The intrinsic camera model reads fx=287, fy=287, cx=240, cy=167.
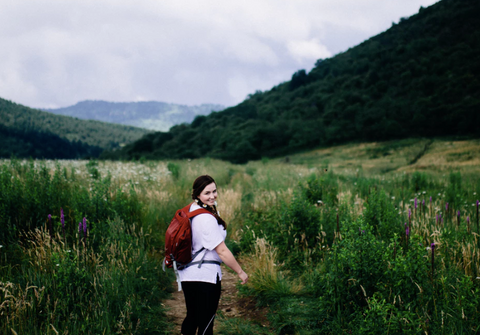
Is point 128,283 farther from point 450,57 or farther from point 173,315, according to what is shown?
point 450,57

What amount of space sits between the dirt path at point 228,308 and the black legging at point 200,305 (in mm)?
943

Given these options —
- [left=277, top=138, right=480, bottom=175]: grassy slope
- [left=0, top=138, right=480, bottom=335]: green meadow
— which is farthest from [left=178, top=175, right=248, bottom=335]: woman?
[left=277, top=138, right=480, bottom=175]: grassy slope

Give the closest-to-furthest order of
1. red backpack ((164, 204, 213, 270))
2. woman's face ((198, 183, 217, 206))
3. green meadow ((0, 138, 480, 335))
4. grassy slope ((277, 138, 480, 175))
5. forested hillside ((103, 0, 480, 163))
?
red backpack ((164, 204, 213, 270)), woman's face ((198, 183, 217, 206)), green meadow ((0, 138, 480, 335)), grassy slope ((277, 138, 480, 175)), forested hillside ((103, 0, 480, 163))

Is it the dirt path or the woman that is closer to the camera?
the woman

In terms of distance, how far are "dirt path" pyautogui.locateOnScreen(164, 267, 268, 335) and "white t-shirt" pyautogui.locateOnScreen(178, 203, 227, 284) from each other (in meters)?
1.34

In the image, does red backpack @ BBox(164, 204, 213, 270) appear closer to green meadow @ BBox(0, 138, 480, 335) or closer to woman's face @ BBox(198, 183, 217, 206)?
woman's face @ BBox(198, 183, 217, 206)

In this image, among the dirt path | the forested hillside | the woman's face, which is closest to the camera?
the woman's face

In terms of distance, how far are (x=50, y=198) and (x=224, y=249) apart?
416cm

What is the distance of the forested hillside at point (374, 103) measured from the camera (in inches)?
→ 2048

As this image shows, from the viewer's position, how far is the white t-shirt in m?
2.33

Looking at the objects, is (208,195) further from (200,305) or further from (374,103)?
(374,103)

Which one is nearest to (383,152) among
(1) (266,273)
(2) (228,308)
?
(1) (266,273)

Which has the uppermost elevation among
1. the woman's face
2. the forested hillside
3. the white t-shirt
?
the forested hillside

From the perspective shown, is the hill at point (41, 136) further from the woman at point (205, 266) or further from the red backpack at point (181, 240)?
the woman at point (205, 266)
